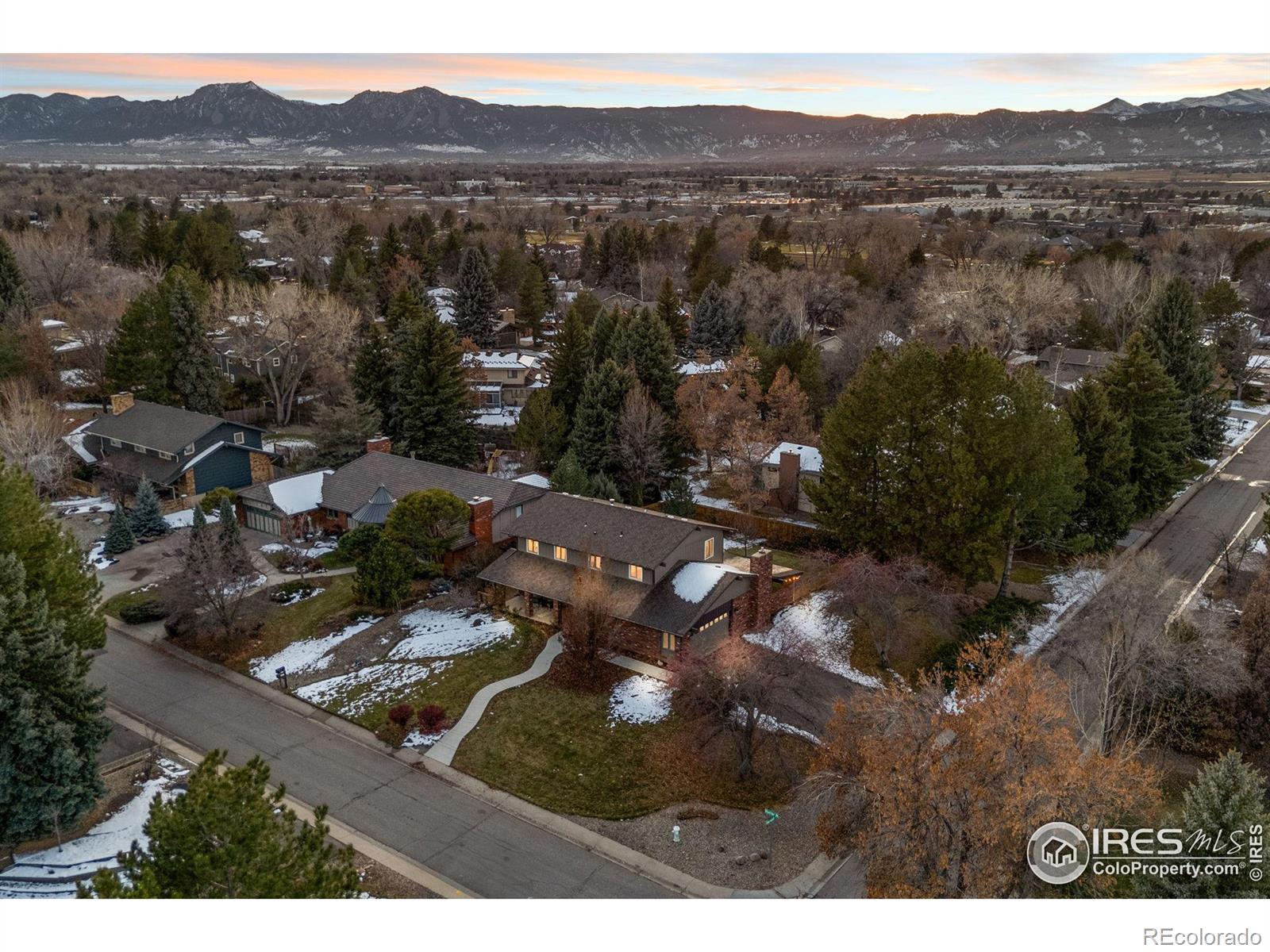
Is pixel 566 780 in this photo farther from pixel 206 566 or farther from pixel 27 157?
pixel 27 157

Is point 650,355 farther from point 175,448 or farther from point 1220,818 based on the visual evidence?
point 1220,818

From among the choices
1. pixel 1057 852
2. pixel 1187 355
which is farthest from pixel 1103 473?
pixel 1057 852

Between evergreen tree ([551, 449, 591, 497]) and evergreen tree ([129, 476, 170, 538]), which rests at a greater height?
evergreen tree ([551, 449, 591, 497])

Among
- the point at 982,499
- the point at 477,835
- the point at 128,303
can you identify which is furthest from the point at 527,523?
the point at 128,303

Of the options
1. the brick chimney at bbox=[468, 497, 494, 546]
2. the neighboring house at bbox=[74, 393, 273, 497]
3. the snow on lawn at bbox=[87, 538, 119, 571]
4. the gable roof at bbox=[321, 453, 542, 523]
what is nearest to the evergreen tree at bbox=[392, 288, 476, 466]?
the gable roof at bbox=[321, 453, 542, 523]

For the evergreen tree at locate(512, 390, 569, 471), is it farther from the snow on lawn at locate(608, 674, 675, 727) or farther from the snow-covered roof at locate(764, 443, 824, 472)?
the snow on lawn at locate(608, 674, 675, 727)

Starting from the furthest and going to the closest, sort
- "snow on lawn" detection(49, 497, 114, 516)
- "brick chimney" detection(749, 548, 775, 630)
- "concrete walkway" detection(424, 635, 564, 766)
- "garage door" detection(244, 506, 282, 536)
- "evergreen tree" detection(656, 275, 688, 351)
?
"evergreen tree" detection(656, 275, 688, 351) < "snow on lawn" detection(49, 497, 114, 516) < "garage door" detection(244, 506, 282, 536) < "brick chimney" detection(749, 548, 775, 630) < "concrete walkway" detection(424, 635, 564, 766)

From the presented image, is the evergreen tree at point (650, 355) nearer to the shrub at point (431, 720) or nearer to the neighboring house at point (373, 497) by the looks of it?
the neighboring house at point (373, 497)
